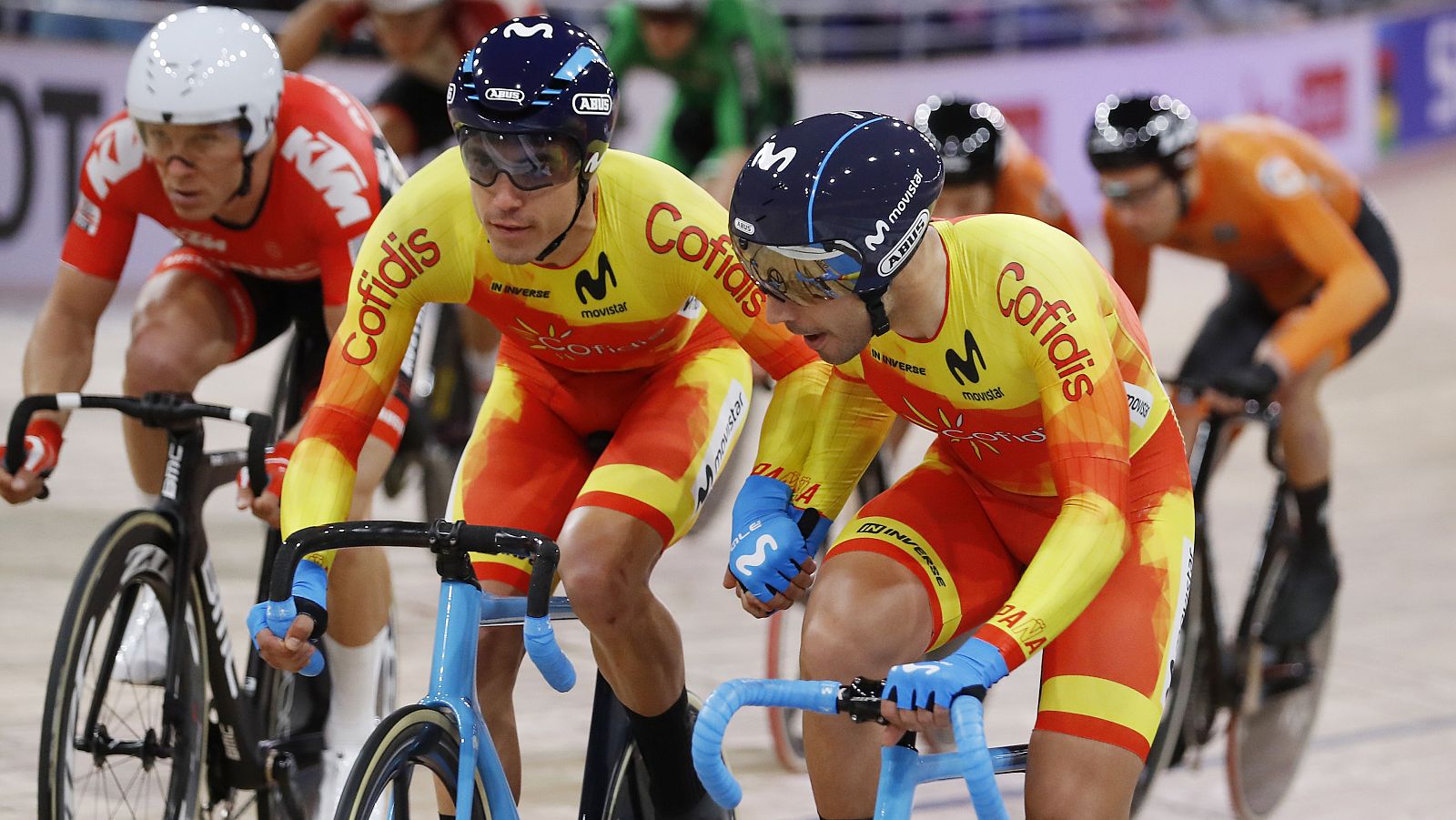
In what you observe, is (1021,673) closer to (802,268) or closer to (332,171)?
(332,171)

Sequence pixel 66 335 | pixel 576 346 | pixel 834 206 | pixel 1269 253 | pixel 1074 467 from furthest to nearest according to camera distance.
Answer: pixel 1269 253
pixel 66 335
pixel 576 346
pixel 1074 467
pixel 834 206

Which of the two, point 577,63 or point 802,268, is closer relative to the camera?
point 802,268

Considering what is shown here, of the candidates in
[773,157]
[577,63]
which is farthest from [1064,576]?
[577,63]

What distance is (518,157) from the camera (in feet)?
9.39

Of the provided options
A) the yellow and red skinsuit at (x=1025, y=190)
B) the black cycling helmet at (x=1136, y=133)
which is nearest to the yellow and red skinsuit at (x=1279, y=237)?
the yellow and red skinsuit at (x=1025, y=190)

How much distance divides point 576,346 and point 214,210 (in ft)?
2.82

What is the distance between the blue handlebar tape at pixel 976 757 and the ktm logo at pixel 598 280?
3.64 ft

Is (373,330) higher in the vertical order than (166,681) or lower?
higher

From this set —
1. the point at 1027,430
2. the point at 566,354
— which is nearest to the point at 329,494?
the point at 566,354

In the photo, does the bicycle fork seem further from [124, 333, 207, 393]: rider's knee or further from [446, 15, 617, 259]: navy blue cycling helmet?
[124, 333, 207, 393]: rider's knee

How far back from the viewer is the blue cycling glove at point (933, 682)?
2.29 metres

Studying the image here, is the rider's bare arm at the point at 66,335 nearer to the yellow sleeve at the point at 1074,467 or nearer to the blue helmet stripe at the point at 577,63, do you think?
the blue helmet stripe at the point at 577,63

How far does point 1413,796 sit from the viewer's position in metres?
4.80

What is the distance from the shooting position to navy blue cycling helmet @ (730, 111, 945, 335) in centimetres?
252
